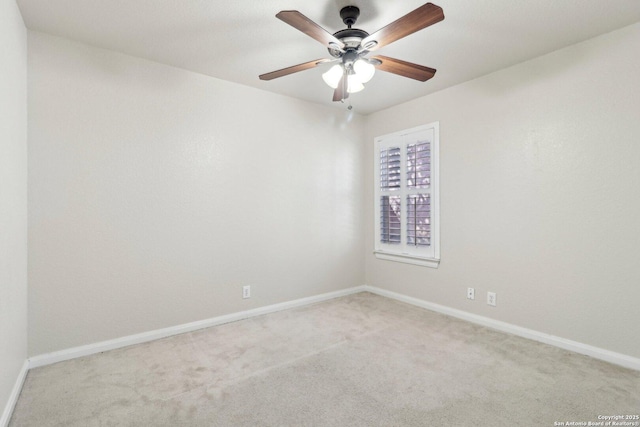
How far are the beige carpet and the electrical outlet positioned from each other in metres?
0.28

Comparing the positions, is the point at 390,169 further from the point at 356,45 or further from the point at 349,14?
the point at 349,14

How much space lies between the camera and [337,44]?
2133mm

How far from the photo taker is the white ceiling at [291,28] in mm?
2100

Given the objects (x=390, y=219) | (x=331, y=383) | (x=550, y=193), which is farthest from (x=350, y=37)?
(x=390, y=219)

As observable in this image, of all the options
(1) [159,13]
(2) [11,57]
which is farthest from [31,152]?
(1) [159,13]

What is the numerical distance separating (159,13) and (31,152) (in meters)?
1.41

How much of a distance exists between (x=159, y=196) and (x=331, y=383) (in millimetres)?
2165

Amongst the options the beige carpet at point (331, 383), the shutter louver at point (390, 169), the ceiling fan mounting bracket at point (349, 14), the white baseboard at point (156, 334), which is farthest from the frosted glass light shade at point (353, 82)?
the white baseboard at point (156, 334)

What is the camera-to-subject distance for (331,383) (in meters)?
2.14

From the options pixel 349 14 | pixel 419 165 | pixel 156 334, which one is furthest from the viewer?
pixel 419 165

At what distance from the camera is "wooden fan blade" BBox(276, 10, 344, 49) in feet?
5.46

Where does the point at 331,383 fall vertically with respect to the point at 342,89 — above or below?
below

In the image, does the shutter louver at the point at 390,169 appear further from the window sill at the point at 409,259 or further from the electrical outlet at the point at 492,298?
the electrical outlet at the point at 492,298

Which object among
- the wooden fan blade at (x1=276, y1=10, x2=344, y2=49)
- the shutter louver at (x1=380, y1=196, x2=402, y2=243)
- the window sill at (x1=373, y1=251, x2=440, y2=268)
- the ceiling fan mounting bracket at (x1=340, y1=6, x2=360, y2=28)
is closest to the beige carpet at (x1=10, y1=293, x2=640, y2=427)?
the window sill at (x1=373, y1=251, x2=440, y2=268)
